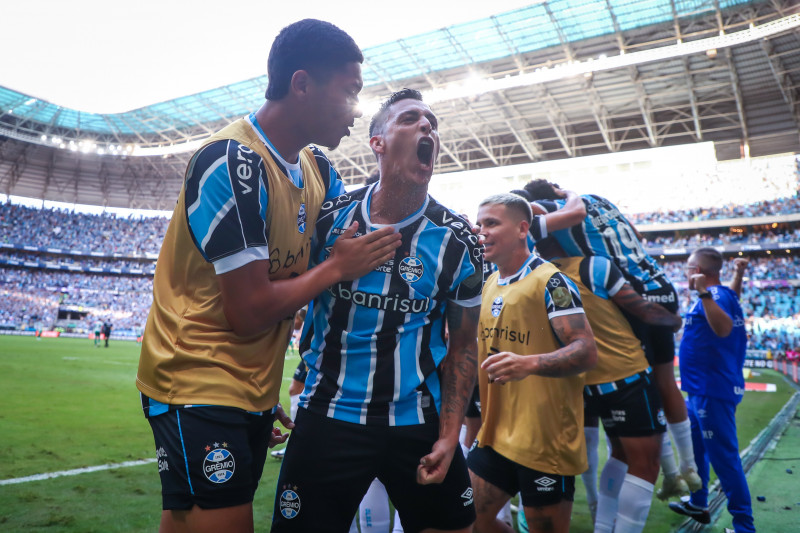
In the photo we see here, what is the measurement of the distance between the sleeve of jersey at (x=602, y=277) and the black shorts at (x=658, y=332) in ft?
0.91

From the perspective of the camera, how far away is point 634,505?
3506mm

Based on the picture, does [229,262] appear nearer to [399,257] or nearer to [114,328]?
[399,257]

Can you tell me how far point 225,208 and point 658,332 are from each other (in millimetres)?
4295

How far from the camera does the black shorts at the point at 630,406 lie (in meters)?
3.73

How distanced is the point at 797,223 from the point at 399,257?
45288mm

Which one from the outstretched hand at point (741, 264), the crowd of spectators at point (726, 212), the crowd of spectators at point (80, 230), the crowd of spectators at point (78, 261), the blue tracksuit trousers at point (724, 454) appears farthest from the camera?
the crowd of spectators at point (78, 261)

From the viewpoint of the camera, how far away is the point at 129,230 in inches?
2135

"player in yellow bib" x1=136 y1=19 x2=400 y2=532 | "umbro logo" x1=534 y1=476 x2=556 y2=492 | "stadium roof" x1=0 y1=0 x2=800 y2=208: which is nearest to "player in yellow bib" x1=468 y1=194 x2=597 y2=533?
"umbro logo" x1=534 y1=476 x2=556 y2=492

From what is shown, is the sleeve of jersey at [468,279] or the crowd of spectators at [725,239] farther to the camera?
the crowd of spectators at [725,239]

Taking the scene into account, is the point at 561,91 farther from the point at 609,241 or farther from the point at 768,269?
the point at 609,241

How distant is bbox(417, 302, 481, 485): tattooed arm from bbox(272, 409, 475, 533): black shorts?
0.26 feet

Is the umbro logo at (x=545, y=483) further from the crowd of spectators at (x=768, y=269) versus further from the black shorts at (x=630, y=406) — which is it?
the crowd of spectators at (x=768, y=269)

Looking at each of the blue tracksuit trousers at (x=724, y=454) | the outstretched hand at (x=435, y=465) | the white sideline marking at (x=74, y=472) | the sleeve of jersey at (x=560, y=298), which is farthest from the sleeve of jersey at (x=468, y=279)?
the white sideline marking at (x=74, y=472)

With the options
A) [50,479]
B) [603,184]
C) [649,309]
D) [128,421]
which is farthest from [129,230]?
[649,309]
